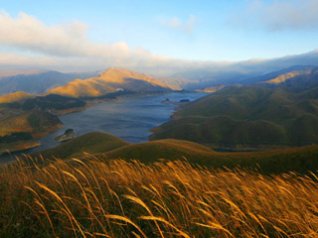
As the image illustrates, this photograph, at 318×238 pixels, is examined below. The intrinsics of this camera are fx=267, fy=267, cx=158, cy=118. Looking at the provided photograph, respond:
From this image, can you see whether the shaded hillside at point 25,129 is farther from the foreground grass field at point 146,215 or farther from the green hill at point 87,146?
the foreground grass field at point 146,215

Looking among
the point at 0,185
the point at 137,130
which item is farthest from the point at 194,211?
the point at 137,130

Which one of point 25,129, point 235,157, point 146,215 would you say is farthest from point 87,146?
point 25,129

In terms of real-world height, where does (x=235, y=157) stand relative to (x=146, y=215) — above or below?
below

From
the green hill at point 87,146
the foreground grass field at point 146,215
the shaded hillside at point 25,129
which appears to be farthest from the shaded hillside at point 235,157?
the shaded hillside at point 25,129

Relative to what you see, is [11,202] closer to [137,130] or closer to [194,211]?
[194,211]

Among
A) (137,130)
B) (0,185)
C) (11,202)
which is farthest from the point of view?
(137,130)

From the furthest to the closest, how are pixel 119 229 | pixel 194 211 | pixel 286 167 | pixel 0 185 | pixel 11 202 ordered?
pixel 286 167 → pixel 0 185 → pixel 11 202 → pixel 194 211 → pixel 119 229

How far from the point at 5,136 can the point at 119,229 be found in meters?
173

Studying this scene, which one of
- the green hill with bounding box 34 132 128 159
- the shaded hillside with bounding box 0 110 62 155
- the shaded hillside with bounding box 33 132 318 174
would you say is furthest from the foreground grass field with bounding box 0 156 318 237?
the shaded hillside with bounding box 0 110 62 155

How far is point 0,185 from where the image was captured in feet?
23.6

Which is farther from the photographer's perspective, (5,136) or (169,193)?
(5,136)

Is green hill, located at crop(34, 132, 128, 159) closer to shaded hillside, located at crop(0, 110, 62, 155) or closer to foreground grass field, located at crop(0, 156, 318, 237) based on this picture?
shaded hillside, located at crop(0, 110, 62, 155)

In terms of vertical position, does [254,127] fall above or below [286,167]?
below

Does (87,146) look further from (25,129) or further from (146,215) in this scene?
(25,129)
